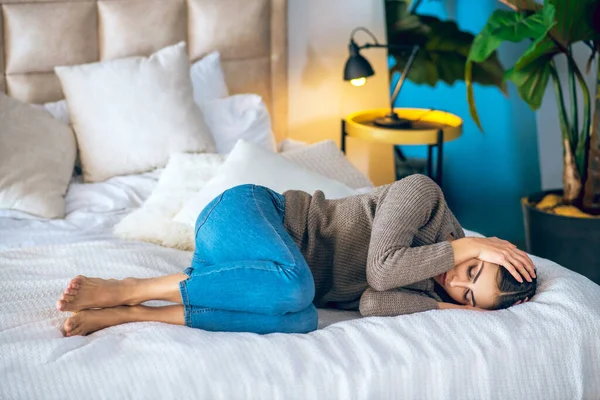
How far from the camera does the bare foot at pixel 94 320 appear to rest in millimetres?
1561

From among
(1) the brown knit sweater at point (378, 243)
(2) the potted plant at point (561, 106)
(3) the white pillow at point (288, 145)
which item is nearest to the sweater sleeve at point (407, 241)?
(1) the brown knit sweater at point (378, 243)

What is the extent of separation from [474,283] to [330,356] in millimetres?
407

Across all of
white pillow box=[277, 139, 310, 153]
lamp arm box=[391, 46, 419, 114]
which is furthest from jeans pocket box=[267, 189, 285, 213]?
lamp arm box=[391, 46, 419, 114]

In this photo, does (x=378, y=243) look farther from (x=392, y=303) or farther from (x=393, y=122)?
(x=393, y=122)

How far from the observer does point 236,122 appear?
116 inches

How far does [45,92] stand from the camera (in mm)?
2898

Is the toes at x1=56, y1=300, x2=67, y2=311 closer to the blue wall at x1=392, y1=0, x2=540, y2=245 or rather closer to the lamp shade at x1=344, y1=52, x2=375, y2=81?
the lamp shade at x1=344, y1=52, x2=375, y2=81

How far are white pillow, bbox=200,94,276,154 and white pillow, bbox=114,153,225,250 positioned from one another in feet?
1.06

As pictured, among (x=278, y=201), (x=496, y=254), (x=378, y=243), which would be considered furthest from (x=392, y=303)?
(x=278, y=201)

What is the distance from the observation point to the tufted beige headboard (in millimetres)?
2842

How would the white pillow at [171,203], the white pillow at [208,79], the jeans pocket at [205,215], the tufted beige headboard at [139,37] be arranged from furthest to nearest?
the white pillow at [208,79] < the tufted beige headboard at [139,37] < the white pillow at [171,203] < the jeans pocket at [205,215]

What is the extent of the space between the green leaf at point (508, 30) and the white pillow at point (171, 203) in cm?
104

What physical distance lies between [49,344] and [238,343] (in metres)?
0.36

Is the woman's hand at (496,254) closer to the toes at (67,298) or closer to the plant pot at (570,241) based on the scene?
the toes at (67,298)
